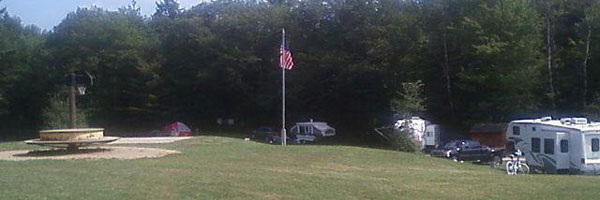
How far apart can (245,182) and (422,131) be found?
27.3 m

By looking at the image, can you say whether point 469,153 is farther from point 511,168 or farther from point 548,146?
point 511,168

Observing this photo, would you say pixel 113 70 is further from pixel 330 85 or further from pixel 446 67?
pixel 446 67

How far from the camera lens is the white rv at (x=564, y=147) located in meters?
26.7

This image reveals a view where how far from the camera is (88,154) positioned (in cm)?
2270

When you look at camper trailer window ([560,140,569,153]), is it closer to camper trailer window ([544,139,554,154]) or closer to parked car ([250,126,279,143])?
camper trailer window ([544,139,554,154])

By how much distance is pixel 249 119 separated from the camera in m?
66.4

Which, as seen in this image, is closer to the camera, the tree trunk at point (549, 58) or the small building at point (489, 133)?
the small building at point (489, 133)

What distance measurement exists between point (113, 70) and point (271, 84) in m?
14.4

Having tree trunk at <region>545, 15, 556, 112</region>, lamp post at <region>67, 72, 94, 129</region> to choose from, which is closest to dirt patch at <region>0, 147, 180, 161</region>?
lamp post at <region>67, 72, 94, 129</region>

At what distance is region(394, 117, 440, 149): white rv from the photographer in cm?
3891

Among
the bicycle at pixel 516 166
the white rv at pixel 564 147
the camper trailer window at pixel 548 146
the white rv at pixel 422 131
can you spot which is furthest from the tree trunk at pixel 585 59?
the bicycle at pixel 516 166

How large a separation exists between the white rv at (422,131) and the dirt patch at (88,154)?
16.9m

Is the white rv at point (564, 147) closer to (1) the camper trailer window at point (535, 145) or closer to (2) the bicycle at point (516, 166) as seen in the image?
(1) the camper trailer window at point (535, 145)

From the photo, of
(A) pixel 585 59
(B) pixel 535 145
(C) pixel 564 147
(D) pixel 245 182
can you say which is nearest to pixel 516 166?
(C) pixel 564 147
